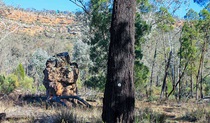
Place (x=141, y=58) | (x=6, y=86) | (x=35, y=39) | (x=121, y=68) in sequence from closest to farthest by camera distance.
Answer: (x=121, y=68) < (x=6, y=86) < (x=141, y=58) < (x=35, y=39)

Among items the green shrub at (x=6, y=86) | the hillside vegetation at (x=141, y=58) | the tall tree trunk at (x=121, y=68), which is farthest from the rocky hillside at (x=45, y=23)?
the tall tree trunk at (x=121, y=68)

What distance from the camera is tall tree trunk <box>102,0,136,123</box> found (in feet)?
17.3

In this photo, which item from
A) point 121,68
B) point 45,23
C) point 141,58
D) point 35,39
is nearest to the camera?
point 121,68

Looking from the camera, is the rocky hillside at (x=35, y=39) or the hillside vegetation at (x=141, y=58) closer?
the hillside vegetation at (x=141, y=58)

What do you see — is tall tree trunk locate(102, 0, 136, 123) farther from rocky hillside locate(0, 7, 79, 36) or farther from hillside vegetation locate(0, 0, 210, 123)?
rocky hillside locate(0, 7, 79, 36)

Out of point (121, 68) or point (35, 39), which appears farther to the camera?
point (35, 39)

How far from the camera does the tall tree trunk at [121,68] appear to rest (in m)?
5.27

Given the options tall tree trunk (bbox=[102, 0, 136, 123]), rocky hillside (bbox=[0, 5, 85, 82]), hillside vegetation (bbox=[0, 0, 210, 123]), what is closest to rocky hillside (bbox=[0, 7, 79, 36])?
rocky hillside (bbox=[0, 5, 85, 82])

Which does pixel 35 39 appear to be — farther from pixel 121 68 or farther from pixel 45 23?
pixel 121 68

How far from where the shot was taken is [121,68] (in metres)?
5.31

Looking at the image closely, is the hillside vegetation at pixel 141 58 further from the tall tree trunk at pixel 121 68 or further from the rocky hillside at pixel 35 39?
the rocky hillside at pixel 35 39

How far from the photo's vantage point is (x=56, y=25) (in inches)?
4109

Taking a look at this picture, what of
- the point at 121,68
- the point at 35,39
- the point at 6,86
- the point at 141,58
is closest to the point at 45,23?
the point at 35,39

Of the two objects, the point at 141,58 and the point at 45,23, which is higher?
the point at 45,23
